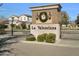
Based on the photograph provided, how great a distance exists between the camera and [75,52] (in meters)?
4.66

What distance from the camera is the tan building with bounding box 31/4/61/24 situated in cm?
476

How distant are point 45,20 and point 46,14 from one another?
0.12 m

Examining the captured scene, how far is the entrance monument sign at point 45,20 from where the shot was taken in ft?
15.7

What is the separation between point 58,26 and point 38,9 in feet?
1.63

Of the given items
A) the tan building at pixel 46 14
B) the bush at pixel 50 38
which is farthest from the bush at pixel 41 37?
the tan building at pixel 46 14

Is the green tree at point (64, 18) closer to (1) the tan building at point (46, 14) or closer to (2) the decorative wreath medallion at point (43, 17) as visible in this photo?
(1) the tan building at point (46, 14)

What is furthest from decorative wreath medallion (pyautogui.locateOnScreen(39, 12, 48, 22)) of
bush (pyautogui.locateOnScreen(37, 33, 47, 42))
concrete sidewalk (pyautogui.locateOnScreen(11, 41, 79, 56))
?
concrete sidewalk (pyautogui.locateOnScreen(11, 41, 79, 56))

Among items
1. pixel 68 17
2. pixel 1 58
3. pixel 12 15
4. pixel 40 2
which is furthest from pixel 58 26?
pixel 1 58

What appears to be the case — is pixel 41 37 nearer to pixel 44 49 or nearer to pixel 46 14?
pixel 44 49

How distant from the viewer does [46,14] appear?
15.9ft

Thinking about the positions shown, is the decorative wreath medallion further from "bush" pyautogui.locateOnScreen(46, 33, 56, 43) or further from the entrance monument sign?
"bush" pyautogui.locateOnScreen(46, 33, 56, 43)

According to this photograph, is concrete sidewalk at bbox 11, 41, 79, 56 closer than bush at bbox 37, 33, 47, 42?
Yes

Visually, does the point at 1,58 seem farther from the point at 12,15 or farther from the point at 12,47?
the point at 12,15

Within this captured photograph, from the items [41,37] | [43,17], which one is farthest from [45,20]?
[41,37]
